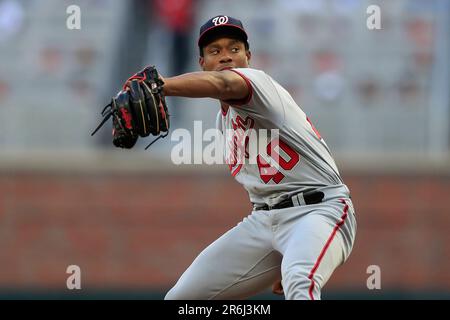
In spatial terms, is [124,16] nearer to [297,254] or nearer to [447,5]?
[447,5]

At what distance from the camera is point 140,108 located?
366 cm

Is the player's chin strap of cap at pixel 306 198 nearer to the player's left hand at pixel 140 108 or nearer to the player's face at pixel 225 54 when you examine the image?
the player's face at pixel 225 54

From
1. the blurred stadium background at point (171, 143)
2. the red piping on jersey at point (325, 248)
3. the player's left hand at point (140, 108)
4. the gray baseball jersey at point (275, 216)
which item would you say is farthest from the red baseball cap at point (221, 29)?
the blurred stadium background at point (171, 143)

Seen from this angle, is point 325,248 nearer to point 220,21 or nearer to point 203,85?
point 203,85

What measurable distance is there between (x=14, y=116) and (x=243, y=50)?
564 centimetres

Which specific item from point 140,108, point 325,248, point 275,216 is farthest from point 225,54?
point 325,248

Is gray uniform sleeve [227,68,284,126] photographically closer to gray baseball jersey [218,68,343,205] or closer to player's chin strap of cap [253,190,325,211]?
gray baseball jersey [218,68,343,205]

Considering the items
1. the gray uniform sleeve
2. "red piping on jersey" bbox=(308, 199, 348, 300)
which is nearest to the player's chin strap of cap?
"red piping on jersey" bbox=(308, 199, 348, 300)

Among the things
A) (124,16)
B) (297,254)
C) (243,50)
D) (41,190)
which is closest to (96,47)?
(124,16)

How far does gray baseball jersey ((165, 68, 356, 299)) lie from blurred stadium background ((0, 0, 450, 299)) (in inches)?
189

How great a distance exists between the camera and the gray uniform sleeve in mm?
3979

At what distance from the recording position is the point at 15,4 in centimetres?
1015

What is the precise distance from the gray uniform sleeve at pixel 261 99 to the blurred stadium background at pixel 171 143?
16.7ft

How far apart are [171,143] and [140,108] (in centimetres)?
592
